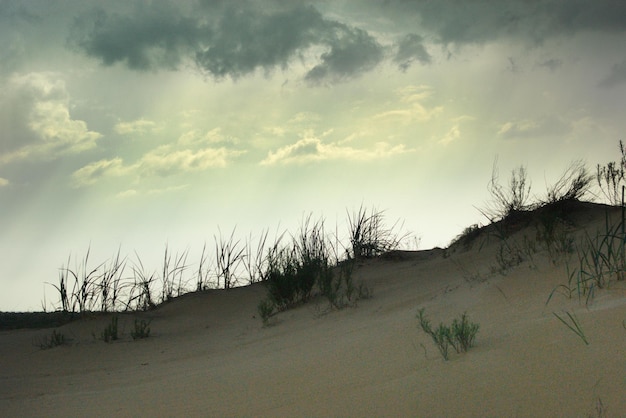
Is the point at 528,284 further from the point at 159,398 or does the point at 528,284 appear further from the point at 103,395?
the point at 103,395

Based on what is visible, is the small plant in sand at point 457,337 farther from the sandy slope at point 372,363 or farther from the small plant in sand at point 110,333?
the small plant in sand at point 110,333

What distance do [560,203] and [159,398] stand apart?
661cm

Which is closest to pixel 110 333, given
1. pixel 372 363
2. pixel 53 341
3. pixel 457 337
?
pixel 53 341

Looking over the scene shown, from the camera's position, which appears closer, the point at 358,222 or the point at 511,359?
the point at 511,359

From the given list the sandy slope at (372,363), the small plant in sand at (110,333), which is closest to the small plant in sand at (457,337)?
the sandy slope at (372,363)

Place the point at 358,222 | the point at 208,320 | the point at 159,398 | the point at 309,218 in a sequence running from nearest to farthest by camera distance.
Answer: the point at 159,398 → the point at 208,320 → the point at 309,218 → the point at 358,222

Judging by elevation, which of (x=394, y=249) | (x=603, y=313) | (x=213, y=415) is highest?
(x=394, y=249)

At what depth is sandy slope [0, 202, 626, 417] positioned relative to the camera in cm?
262

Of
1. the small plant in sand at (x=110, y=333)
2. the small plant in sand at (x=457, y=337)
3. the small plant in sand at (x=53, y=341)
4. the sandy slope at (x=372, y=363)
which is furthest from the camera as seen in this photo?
the small plant in sand at (x=110, y=333)

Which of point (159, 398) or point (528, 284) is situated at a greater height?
point (528, 284)

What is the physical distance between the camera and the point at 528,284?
15.7 ft

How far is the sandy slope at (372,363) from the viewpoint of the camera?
103 inches

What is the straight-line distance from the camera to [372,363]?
3.68 m

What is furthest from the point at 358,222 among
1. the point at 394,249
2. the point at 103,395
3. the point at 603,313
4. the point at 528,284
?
the point at 603,313
